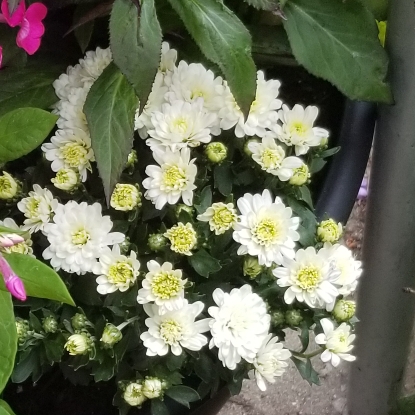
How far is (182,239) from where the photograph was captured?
1.62ft

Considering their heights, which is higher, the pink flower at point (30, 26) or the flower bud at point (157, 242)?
the pink flower at point (30, 26)

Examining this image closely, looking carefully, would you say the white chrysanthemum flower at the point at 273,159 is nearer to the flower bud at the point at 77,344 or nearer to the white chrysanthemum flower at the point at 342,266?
the white chrysanthemum flower at the point at 342,266

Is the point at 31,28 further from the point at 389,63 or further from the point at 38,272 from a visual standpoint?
the point at 389,63

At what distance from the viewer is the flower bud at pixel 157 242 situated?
0.51m

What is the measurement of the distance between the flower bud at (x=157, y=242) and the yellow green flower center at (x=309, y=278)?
121 mm

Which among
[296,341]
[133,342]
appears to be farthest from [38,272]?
[296,341]

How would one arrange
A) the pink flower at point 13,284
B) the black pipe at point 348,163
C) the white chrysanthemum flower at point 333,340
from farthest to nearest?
the black pipe at point 348,163 → the white chrysanthemum flower at point 333,340 → the pink flower at point 13,284

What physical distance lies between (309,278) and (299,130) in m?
0.14

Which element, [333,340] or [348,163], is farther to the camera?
[348,163]

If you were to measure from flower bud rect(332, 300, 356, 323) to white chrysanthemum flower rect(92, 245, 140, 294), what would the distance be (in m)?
0.18

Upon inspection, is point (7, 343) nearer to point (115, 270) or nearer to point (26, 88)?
point (115, 270)

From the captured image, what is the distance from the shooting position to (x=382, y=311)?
0.77 m

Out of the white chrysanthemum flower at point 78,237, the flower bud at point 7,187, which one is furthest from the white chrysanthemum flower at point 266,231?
the flower bud at point 7,187

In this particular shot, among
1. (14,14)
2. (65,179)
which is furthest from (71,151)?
(14,14)
